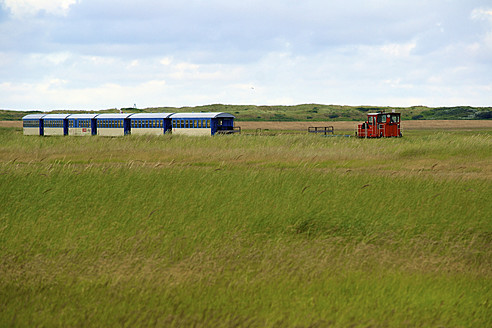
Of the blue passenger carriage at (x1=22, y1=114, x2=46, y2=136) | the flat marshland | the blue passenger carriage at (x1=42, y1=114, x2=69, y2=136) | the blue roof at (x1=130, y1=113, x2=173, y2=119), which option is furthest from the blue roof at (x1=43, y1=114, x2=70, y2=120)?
the flat marshland

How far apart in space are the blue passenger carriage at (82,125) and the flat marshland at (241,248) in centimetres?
4783

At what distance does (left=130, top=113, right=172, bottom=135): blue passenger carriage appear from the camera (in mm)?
55312

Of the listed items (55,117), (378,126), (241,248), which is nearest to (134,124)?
(55,117)

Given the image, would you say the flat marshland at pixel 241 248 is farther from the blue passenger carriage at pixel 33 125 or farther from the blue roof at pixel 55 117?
the blue passenger carriage at pixel 33 125

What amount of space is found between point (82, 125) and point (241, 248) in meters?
57.4

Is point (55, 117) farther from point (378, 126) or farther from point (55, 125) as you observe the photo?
point (378, 126)

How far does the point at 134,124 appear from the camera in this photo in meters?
58.2

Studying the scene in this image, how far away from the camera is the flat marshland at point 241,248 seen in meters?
7.03

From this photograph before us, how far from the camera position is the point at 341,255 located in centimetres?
901

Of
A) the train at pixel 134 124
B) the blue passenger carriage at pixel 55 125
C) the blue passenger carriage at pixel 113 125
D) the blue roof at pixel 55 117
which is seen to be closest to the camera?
the train at pixel 134 124

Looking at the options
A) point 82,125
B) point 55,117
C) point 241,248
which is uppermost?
point 55,117

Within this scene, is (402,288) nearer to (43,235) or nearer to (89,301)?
(89,301)

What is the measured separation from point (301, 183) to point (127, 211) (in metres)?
4.77

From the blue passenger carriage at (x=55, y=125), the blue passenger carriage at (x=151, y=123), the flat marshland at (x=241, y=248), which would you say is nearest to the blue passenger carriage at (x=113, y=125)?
the blue passenger carriage at (x=151, y=123)
